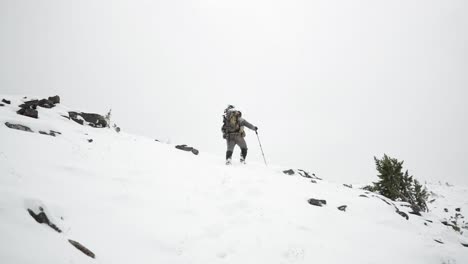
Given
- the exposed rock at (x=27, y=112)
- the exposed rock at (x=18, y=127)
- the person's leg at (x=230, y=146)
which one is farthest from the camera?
the person's leg at (x=230, y=146)

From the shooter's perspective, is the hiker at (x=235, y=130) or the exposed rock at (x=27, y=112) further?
the hiker at (x=235, y=130)

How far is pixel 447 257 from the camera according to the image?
6934 millimetres

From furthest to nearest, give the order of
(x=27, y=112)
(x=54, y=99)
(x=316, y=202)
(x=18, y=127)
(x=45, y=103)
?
(x=54, y=99) < (x=45, y=103) < (x=27, y=112) < (x=18, y=127) < (x=316, y=202)

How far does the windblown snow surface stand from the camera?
5023mm

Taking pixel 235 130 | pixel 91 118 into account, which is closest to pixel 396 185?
pixel 235 130

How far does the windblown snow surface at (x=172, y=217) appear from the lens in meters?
5.02

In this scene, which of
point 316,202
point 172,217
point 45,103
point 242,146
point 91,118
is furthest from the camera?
point 91,118

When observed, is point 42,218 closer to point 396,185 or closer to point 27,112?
point 27,112

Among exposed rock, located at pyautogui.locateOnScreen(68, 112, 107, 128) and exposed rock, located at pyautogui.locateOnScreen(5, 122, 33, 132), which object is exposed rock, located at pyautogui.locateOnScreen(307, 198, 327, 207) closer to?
exposed rock, located at pyautogui.locateOnScreen(5, 122, 33, 132)

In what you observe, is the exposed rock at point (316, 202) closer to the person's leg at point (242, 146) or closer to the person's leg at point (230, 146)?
the person's leg at point (230, 146)

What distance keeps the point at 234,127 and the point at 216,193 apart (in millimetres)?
7141

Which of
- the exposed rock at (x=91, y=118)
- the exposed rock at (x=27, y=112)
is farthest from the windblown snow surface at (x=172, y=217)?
the exposed rock at (x=91, y=118)

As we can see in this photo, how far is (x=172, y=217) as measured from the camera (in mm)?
6965

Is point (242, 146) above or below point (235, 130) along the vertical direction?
below
